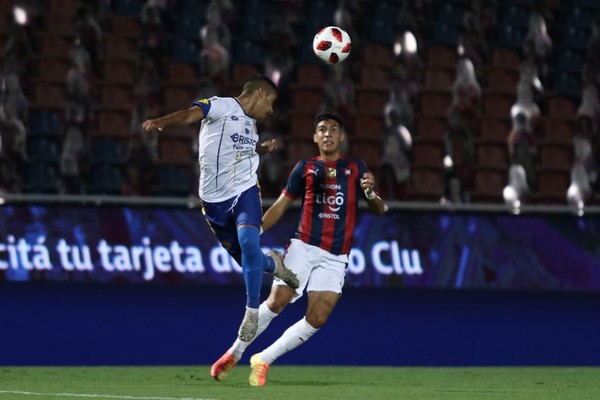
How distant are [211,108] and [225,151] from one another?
0.29m

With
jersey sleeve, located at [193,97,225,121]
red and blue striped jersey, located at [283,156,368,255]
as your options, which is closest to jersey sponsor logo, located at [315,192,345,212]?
red and blue striped jersey, located at [283,156,368,255]

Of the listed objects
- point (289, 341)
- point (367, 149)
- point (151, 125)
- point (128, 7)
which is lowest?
point (289, 341)

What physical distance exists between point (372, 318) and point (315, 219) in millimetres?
2735

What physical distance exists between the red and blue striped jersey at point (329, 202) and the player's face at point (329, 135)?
100 millimetres

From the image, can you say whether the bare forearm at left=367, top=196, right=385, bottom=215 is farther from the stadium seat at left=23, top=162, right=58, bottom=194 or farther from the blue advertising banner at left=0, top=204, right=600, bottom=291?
the stadium seat at left=23, top=162, right=58, bottom=194

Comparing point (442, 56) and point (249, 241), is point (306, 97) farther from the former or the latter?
point (249, 241)

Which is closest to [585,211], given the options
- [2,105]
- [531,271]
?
[531,271]

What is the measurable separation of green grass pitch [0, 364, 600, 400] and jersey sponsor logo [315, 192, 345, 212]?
3.80 ft

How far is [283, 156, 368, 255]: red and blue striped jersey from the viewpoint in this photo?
8828mm

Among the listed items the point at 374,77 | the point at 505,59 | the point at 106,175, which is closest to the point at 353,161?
the point at 106,175

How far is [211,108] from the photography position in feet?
26.2

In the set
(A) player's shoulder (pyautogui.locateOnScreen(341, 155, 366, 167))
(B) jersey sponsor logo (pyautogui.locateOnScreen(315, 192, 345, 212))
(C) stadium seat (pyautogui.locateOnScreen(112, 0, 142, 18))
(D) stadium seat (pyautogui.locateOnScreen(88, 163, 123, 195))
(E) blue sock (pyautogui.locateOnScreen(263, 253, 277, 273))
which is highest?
(C) stadium seat (pyautogui.locateOnScreen(112, 0, 142, 18))

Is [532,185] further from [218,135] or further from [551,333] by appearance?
[218,135]

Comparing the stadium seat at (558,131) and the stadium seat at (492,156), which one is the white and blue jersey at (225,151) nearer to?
the stadium seat at (492,156)
